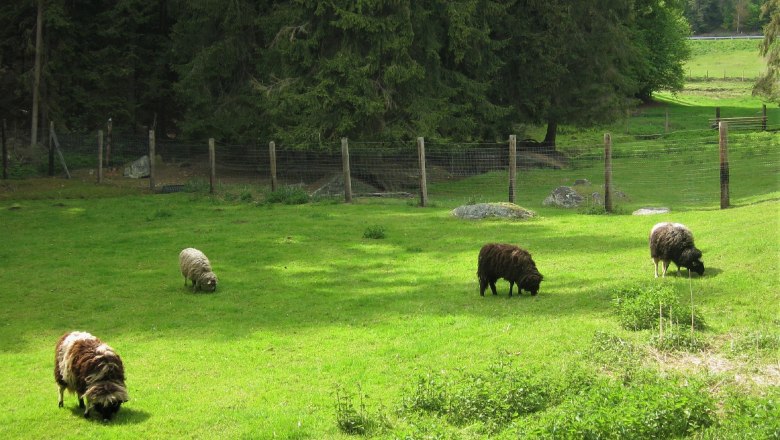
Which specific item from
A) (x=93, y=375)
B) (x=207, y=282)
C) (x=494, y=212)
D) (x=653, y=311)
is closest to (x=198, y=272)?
(x=207, y=282)

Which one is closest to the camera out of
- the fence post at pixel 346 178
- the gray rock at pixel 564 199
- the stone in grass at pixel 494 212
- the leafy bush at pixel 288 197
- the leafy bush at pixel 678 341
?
the leafy bush at pixel 678 341

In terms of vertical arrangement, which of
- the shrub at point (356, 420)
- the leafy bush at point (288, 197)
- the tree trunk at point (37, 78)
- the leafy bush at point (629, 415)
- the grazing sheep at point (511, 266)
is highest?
the tree trunk at point (37, 78)

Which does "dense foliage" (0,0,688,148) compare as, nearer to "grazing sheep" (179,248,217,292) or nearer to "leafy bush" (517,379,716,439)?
"grazing sheep" (179,248,217,292)

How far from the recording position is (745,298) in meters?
13.7

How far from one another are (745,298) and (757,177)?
20.6 metres

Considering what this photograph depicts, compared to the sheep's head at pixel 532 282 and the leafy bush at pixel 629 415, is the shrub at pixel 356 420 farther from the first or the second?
the sheep's head at pixel 532 282

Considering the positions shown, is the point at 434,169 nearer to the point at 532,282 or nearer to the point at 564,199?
the point at 564,199

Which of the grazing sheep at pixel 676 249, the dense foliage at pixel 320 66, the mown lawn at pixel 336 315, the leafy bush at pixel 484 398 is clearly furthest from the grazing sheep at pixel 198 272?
the dense foliage at pixel 320 66

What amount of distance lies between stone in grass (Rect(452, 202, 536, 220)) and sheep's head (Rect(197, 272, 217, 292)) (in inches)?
390

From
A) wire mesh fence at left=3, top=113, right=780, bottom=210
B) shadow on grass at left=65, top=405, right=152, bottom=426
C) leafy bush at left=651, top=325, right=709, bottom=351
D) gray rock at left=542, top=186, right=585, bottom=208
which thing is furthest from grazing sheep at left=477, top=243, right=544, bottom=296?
wire mesh fence at left=3, top=113, right=780, bottom=210

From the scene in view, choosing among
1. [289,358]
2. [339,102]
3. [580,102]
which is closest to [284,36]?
[339,102]

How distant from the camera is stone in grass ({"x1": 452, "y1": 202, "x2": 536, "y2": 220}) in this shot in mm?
25125

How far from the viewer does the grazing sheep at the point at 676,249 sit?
1547cm

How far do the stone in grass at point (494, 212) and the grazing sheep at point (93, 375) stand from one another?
51.9ft
